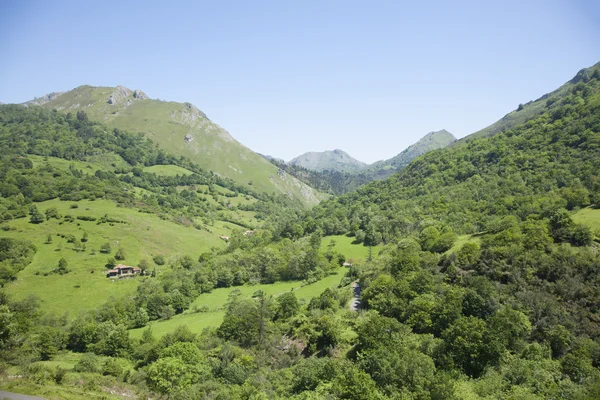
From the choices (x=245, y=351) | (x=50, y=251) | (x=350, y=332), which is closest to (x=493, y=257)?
(x=350, y=332)

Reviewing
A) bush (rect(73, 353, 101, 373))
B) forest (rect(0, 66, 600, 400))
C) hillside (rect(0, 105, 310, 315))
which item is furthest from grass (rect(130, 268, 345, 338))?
hillside (rect(0, 105, 310, 315))

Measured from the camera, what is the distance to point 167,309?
79.1 meters

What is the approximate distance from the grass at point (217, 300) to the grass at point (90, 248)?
79.5 feet

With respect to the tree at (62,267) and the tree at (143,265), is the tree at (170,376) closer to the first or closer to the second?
the tree at (62,267)

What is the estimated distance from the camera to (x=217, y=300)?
85875mm

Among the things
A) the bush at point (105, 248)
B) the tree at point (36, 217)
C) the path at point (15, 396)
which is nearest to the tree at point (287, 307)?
the path at point (15, 396)

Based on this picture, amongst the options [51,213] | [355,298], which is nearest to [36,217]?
[51,213]

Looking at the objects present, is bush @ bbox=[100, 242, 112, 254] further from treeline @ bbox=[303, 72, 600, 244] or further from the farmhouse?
treeline @ bbox=[303, 72, 600, 244]

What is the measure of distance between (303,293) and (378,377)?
4644cm

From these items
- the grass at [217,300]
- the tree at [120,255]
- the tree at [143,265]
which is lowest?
the grass at [217,300]

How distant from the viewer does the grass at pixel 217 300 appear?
6912 cm

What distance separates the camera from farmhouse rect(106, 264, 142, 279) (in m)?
105

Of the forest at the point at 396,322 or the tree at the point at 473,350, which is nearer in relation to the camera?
the forest at the point at 396,322

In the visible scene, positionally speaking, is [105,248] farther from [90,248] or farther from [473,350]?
[473,350]
